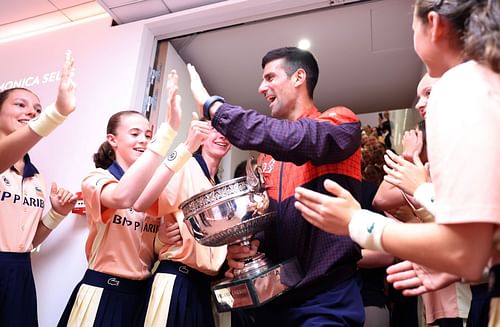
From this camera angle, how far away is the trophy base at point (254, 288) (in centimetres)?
85

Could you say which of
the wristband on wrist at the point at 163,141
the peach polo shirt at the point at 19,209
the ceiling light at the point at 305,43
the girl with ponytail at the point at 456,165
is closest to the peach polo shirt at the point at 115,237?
the wristband on wrist at the point at 163,141

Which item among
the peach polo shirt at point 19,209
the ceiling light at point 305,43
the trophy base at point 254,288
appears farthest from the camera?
the ceiling light at point 305,43

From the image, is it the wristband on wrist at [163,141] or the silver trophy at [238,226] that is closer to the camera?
the silver trophy at [238,226]

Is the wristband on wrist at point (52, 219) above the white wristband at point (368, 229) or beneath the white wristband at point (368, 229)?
above

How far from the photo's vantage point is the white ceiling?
5.66 feet

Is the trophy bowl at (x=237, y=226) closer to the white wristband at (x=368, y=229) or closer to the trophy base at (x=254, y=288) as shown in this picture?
the trophy base at (x=254, y=288)

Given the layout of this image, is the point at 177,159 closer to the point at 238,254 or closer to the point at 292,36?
the point at 238,254

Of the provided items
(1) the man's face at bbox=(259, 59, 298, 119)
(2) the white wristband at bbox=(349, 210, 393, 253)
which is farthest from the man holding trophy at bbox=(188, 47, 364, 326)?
(2) the white wristband at bbox=(349, 210, 393, 253)

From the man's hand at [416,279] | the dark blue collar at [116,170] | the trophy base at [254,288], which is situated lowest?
the trophy base at [254,288]

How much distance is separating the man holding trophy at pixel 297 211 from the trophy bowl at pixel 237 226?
4cm

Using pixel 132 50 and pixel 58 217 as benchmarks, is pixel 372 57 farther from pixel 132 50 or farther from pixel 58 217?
pixel 58 217

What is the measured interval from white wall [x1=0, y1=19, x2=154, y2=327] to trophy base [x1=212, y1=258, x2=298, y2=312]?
0.82 metres

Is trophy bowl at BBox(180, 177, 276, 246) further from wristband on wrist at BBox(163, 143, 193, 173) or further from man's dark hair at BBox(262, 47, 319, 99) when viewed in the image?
man's dark hair at BBox(262, 47, 319, 99)

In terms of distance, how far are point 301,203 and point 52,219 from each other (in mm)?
1192
